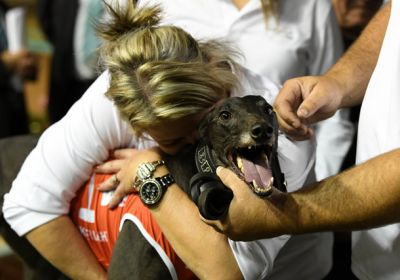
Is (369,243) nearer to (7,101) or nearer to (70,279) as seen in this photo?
(70,279)

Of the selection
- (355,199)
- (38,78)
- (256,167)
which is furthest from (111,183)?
(38,78)

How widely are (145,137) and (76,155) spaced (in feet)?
0.47

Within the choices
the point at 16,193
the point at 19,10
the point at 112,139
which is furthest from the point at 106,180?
the point at 19,10

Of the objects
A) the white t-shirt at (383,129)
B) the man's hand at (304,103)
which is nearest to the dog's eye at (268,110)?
the man's hand at (304,103)

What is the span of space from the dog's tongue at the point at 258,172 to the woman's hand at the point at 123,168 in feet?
0.87

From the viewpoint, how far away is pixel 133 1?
3.94ft

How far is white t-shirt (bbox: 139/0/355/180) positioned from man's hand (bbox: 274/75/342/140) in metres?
0.30

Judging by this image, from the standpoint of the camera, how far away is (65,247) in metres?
1.27

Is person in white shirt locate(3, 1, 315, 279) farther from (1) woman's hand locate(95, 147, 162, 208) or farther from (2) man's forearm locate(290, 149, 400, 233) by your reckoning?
(2) man's forearm locate(290, 149, 400, 233)

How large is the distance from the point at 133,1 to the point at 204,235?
1.59ft

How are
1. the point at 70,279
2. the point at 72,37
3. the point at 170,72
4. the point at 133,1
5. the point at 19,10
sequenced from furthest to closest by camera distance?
the point at 72,37
the point at 19,10
the point at 70,279
the point at 133,1
the point at 170,72

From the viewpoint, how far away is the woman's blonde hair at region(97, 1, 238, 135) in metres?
1.06

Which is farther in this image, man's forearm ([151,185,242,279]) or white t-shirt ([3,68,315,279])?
white t-shirt ([3,68,315,279])

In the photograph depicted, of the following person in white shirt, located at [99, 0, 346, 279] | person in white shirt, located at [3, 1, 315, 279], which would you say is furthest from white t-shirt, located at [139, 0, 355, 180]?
person in white shirt, located at [3, 1, 315, 279]
